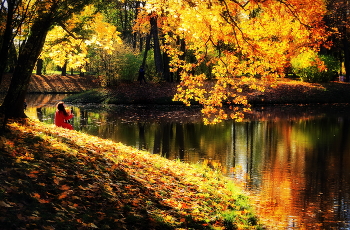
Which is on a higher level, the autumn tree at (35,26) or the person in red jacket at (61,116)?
the autumn tree at (35,26)

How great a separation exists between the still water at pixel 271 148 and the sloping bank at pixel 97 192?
1.08m

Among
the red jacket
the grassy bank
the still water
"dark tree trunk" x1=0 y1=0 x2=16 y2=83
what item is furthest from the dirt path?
"dark tree trunk" x1=0 y1=0 x2=16 y2=83

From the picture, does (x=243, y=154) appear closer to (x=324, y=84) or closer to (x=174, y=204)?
(x=174, y=204)

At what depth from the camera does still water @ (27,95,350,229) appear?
8984 millimetres

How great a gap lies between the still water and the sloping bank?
3.54 feet

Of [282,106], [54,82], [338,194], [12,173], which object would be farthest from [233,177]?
[54,82]

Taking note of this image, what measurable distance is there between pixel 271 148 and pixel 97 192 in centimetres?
1021

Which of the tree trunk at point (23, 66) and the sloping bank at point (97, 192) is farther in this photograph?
the tree trunk at point (23, 66)

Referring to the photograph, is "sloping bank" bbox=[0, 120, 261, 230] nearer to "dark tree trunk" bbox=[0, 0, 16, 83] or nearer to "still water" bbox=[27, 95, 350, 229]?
"still water" bbox=[27, 95, 350, 229]

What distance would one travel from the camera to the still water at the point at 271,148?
29.5 feet

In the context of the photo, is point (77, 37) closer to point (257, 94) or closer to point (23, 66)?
point (23, 66)

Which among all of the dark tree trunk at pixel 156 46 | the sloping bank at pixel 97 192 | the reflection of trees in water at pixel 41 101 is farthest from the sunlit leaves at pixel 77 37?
the dark tree trunk at pixel 156 46

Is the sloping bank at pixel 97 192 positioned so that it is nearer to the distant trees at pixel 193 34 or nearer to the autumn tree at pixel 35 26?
the autumn tree at pixel 35 26

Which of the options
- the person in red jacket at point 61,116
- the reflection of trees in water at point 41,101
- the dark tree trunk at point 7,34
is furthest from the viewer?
the reflection of trees in water at point 41,101
